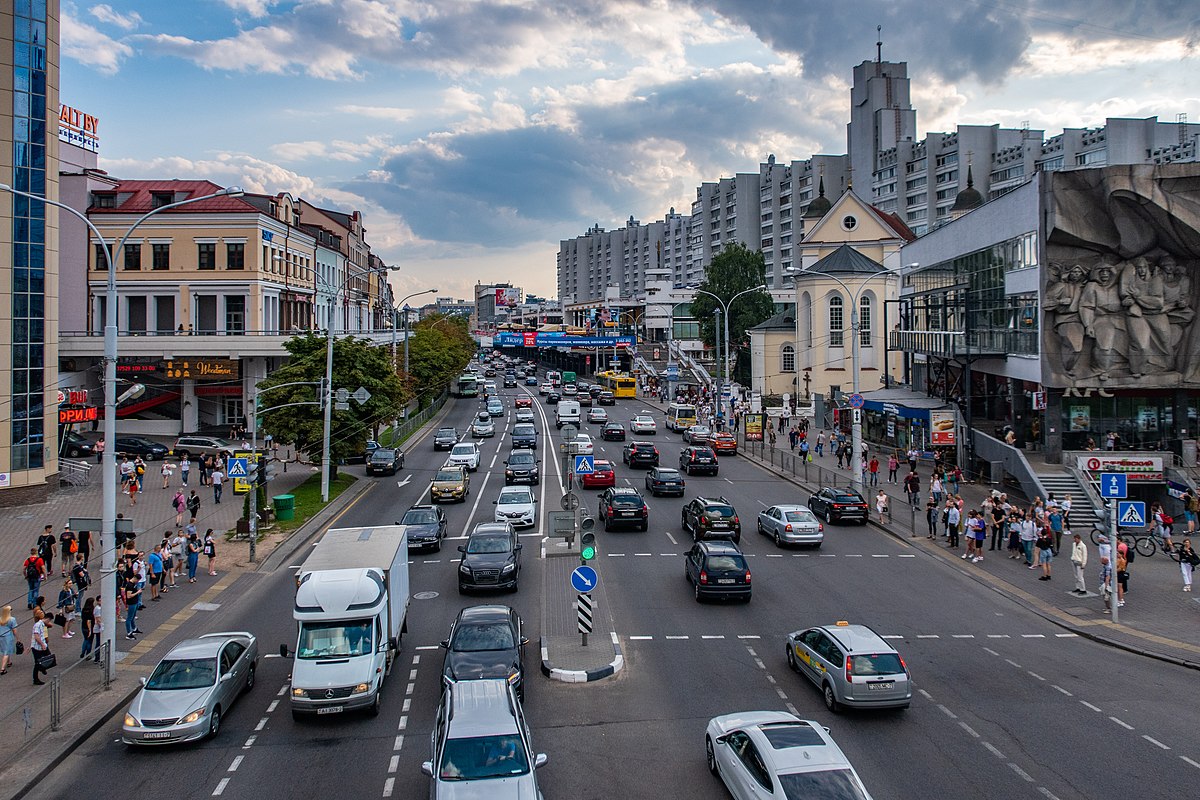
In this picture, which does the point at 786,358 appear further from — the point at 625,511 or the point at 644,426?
the point at 625,511

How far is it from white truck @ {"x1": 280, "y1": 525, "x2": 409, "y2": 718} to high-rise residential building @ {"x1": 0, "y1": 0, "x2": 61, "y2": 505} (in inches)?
1083

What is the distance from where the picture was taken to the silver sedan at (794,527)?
98.9 feet

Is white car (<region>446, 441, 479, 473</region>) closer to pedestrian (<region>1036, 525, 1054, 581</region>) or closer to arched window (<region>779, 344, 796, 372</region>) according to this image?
pedestrian (<region>1036, 525, 1054, 581</region>)

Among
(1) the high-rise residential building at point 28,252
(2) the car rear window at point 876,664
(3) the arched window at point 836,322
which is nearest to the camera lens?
(2) the car rear window at point 876,664

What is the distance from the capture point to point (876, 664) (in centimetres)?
1598

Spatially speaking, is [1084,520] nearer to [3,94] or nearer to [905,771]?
[905,771]

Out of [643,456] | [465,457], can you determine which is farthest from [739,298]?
[465,457]

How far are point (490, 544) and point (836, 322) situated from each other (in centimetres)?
5648

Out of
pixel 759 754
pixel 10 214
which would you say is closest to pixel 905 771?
pixel 759 754

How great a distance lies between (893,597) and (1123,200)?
902 inches

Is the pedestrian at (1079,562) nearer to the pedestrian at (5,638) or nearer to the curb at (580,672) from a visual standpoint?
the curb at (580,672)

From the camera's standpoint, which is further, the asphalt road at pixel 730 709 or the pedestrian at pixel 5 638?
the pedestrian at pixel 5 638

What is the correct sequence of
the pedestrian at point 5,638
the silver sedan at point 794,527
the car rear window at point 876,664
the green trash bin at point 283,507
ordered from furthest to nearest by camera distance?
the green trash bin at point 283,507
the silver sedan at point 794,527
the pedestrian at point 5,638
the car rear window at point 876,664

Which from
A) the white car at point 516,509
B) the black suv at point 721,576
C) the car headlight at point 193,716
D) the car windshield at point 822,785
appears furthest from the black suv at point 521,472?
the car windshield at point 822,785
